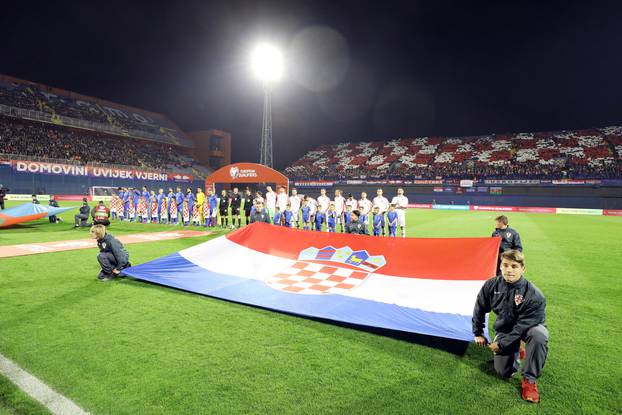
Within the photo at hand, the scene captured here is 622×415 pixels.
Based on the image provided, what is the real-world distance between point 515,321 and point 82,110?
53.2m

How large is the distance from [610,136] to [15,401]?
5642 centimetres

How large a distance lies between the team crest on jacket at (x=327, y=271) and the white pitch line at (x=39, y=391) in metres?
3.06

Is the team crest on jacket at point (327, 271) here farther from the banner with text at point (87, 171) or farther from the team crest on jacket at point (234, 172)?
the banner with text at point (87, 171)

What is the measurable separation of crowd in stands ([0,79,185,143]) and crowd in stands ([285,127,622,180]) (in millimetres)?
21390

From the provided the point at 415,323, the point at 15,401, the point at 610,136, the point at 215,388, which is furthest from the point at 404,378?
the point at 610,136

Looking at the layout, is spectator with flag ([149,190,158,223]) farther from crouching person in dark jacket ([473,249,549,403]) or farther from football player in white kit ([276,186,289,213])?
crouching person in dark jacket ([473,249,549,403])

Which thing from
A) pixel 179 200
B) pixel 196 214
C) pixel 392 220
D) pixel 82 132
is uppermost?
pixel 82 132

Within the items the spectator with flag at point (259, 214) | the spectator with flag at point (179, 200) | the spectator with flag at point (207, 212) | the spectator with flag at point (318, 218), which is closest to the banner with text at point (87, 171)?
the spectator with flag at point (179, 200)

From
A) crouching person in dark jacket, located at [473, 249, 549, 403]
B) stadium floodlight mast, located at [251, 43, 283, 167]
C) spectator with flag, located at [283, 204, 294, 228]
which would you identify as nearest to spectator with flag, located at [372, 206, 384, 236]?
spectator with flag, located at [283, 204, 294, 228]

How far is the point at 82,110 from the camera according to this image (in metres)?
44.2

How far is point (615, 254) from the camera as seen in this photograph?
33.6 feet

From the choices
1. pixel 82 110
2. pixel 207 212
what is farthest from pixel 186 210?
pixel 82 110

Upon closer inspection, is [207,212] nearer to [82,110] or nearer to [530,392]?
[530,392]

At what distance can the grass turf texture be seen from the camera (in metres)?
2.78
